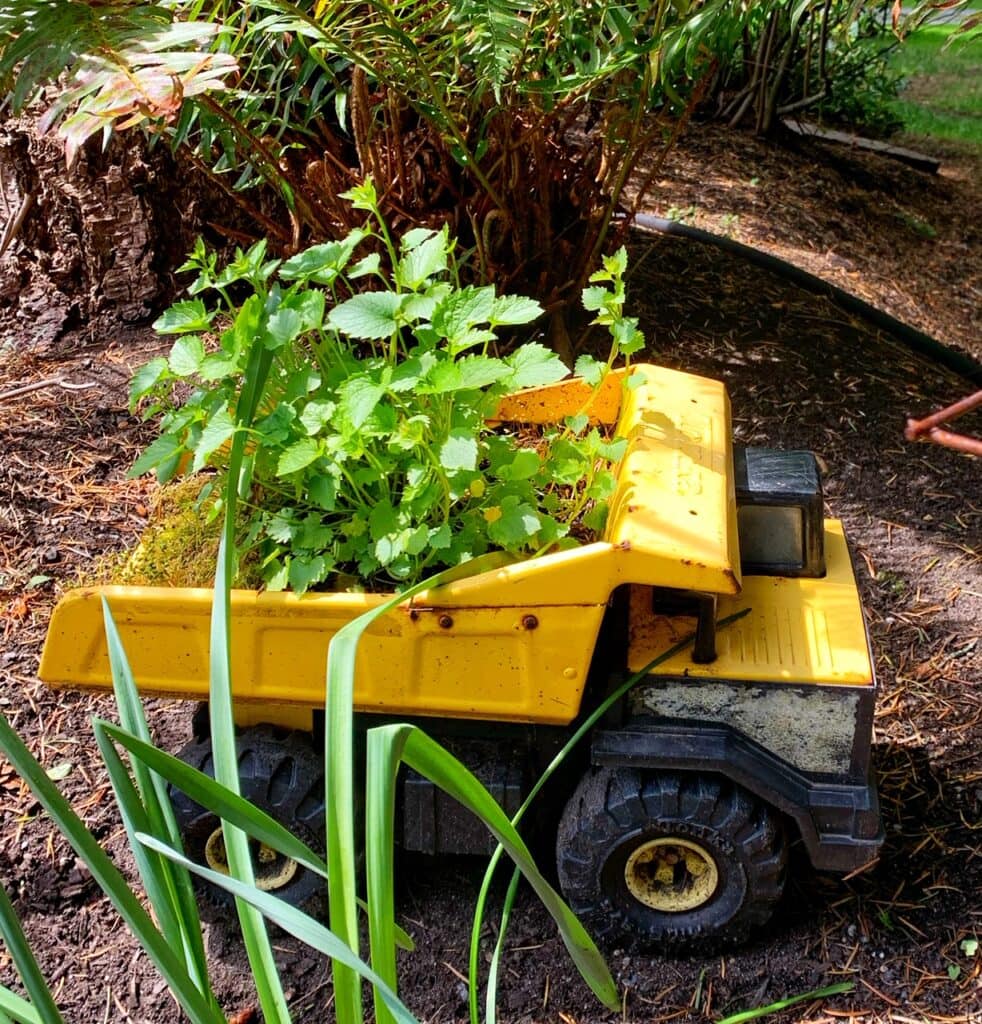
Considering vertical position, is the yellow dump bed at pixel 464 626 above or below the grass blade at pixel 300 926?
below

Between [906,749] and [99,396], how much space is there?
2417mm

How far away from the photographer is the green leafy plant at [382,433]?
1744 mm

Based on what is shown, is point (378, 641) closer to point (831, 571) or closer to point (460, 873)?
point (460, 873)

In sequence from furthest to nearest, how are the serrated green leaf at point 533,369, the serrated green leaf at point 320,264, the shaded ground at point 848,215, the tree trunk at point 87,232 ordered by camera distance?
the shaded ground at point 848,215 → the tree trunk at point 87,232 → the serrated green leaf at point 320,264 → the serrated green leaf at point 533,369

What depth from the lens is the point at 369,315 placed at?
1.78 meters

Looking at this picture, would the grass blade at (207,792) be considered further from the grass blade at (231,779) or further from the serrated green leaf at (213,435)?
the serrated green leaf at (213,435)

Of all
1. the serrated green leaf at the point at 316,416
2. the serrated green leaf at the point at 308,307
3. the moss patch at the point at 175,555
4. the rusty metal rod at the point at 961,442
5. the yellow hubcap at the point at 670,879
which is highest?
the rusty metal rod at the point at 961,442

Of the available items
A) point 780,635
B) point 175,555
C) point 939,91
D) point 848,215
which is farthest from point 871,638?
point 939,91

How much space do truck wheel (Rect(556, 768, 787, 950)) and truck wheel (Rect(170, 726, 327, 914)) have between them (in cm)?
44

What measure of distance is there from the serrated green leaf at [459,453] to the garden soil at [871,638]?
2.88 ft

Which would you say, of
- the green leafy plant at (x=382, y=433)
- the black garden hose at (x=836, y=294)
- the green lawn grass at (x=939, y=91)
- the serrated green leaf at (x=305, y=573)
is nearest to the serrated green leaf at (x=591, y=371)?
the green leafy plant at (x=382, y=433)

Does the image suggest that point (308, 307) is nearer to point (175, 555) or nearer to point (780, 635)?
point (175, 555)

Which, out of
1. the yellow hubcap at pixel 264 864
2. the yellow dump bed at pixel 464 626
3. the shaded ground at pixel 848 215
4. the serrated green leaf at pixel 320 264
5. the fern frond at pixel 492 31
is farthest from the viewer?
the shaded ground at pixel 848 215

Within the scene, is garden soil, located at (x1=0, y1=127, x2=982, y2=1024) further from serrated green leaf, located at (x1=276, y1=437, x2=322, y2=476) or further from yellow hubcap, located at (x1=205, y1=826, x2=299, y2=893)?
serrated green leaf, located at (x1=276, y1=437, x2=322, y2=476)
